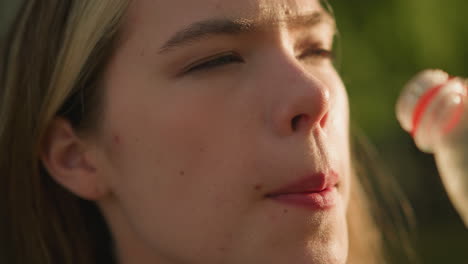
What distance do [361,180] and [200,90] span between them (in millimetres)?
854

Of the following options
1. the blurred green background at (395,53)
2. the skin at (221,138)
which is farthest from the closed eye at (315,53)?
the blurred green background at (395,53)

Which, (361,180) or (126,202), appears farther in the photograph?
(361,180)

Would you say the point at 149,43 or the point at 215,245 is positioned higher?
the point at 149,43

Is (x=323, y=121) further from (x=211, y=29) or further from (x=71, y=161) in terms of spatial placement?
(x=71, y=161)

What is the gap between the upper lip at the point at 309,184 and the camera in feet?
3.59

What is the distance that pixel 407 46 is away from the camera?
314 centimetres

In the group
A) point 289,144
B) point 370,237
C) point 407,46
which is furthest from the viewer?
point 407,46

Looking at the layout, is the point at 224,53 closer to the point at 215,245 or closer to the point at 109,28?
→ the point at 109,28

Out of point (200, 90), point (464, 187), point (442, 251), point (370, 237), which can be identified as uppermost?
point (200, 90)

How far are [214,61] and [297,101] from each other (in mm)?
197

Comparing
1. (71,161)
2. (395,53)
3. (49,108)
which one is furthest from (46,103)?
(395,53)

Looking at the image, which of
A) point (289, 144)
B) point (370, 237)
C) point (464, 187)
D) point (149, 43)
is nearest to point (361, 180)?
point (370, 237)

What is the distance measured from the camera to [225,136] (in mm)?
1115

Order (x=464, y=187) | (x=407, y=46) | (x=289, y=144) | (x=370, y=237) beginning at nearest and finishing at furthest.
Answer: (x=289, y=144)
(x=464, y=187)
(x=370, y=237)
(x=407, y=46)
